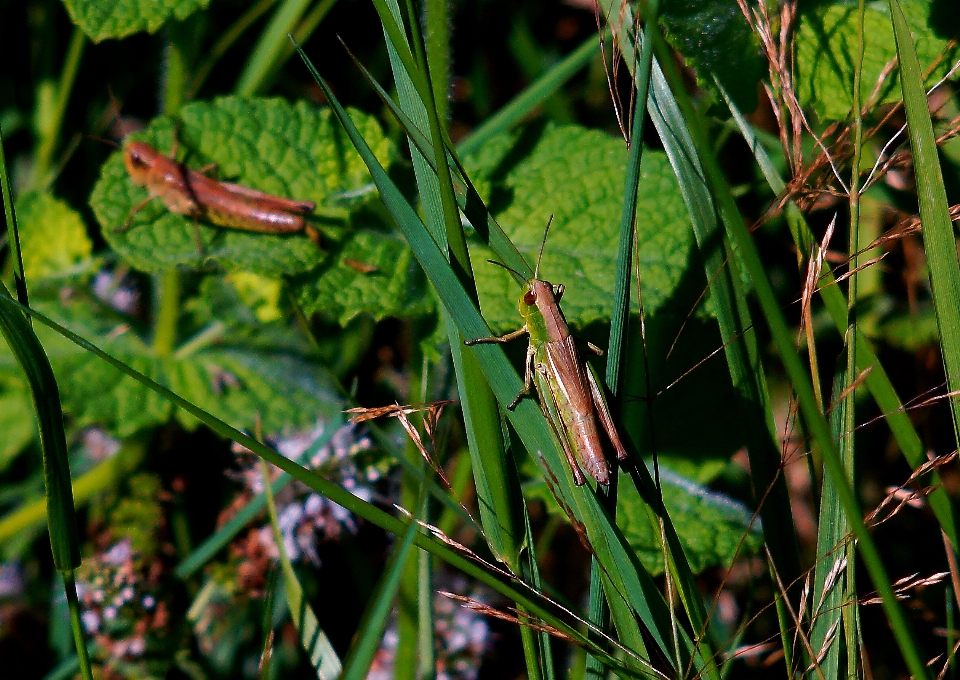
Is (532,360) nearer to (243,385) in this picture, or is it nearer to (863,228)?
(243,385)

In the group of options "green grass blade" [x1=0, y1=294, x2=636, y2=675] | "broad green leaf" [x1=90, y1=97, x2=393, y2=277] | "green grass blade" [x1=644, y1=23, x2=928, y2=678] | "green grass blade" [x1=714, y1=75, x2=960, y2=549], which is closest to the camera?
"green grass blade" [x1=644, y1=23, x2=928, y2=678]

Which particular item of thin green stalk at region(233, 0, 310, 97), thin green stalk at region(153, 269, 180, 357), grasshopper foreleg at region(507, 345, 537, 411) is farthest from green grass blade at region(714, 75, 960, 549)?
thin green stalk at region(233, 0, 310, 97)

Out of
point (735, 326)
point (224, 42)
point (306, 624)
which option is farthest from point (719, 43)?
point (224, 42)

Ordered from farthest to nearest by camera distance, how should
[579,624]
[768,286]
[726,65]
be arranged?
[726,65] < [579,624] < [768,286]

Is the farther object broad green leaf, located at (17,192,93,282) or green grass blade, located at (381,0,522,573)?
broad green leaf, located at (17,192,93,282)

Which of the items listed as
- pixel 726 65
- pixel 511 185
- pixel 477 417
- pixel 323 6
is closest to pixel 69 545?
pixel 477 417

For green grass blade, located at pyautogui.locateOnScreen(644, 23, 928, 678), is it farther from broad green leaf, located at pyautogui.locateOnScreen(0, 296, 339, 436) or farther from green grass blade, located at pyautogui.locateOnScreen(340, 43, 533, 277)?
broad green leaf, located at pyautogui.locateOnScreen(0, 296, 339, 436)

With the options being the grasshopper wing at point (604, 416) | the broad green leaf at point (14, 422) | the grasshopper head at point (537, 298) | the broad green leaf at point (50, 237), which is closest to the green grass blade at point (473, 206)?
the grasshopper head at point (537, 298)
